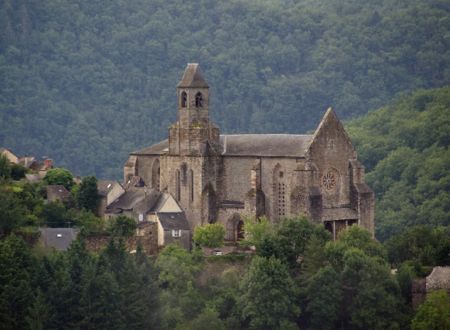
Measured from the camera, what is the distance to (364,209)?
113438 millimetres

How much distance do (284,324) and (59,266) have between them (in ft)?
37.0

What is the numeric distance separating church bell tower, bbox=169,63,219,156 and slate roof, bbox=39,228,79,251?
987 cm

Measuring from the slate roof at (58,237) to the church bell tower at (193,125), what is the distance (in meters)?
9.87

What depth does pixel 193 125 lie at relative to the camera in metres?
115

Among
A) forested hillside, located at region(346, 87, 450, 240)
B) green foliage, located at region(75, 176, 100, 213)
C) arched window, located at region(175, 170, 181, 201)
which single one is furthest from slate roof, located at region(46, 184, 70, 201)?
forested hillside, located at region(346, 87, 450, 240)

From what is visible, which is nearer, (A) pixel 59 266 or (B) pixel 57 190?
(A) pixel 59 266

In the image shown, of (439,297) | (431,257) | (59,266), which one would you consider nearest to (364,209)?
(431,257)

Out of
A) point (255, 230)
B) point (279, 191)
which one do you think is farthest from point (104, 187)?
point (255, 230)

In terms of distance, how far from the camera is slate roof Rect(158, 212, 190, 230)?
4365 inches

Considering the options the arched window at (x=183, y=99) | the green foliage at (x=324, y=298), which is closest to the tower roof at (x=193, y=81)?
the arched window at (x=183, y=99)

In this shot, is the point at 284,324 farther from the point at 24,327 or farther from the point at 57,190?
the point at 57,190

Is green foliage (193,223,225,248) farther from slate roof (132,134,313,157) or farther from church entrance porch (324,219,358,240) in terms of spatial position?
church entrance porch (324,219,358,240)

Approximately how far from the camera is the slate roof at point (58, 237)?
106 meters

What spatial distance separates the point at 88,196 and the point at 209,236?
8.99 metres
